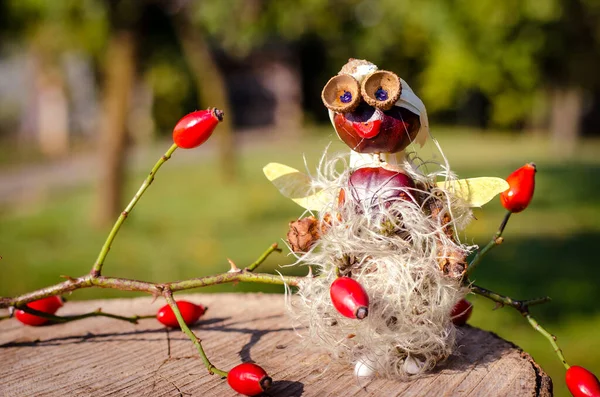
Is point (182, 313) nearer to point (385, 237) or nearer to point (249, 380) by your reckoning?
point (249, 380)

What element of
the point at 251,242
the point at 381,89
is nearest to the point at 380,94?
the point at 381,89

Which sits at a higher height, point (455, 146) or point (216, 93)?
point (216, 93)

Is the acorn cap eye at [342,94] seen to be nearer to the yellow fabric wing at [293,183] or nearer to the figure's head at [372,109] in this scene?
the figure's head at [372,109]

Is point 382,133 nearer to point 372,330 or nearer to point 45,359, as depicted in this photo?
point 372,330

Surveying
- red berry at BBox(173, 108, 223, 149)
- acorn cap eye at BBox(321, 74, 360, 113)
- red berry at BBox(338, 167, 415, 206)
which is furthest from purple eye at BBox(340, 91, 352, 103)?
red berry at BBox(173, 108, 223, 149)

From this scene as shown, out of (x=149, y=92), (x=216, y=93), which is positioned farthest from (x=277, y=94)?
(x=216, y=93)

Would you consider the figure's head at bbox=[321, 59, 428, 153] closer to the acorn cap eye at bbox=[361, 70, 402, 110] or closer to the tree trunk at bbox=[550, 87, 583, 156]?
the acorn cap eye at bbox=[361, 70, 402, 110]

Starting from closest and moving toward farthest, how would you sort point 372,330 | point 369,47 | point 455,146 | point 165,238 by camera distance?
Answer: point 372,330 < point 165,238 < point 369,47 < point 455,146
